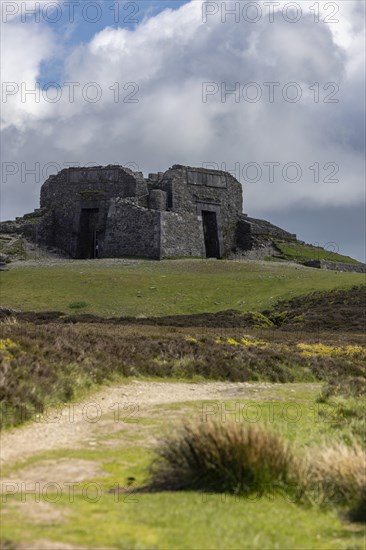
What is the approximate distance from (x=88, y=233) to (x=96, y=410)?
175 ft

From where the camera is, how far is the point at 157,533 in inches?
243

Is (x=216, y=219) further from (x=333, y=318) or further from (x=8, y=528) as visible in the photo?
(x=8, y=528)

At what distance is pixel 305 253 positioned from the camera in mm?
70000

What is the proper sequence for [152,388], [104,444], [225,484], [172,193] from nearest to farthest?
[225,484] < [104,444] < [152,388] < [172,193]

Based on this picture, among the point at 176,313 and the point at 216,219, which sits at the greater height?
the point at 216,219

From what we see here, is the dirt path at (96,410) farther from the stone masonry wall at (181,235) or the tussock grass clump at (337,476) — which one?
the stone masonry wall at (181,235)

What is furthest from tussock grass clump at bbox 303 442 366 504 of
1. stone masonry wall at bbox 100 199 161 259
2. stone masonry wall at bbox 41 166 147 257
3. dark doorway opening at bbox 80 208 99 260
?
dark doorway opening at bbox 80 208 99 260

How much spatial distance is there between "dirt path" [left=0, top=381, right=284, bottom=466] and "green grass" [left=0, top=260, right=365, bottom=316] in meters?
20.0

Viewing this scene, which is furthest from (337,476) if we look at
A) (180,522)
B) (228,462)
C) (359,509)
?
(180,522)

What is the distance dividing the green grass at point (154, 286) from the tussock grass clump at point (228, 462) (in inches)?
1146

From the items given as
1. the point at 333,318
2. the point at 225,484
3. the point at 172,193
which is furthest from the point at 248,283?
the point at 225,484

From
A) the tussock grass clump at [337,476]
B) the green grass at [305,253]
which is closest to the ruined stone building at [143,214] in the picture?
the green grass at [305,253]

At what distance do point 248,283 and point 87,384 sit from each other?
31.0 m

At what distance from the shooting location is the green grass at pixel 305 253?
67.6 metres
